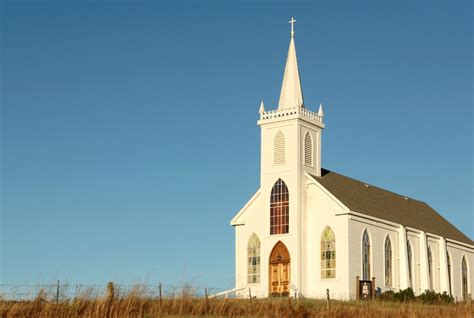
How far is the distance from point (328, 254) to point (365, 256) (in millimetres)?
3009

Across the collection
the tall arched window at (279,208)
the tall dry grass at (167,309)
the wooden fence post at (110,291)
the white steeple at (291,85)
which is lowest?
the tall dry grass at (167,309)

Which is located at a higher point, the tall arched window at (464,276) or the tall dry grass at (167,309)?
the tall arched window at (464,276)

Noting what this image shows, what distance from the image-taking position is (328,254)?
5625 centimetres

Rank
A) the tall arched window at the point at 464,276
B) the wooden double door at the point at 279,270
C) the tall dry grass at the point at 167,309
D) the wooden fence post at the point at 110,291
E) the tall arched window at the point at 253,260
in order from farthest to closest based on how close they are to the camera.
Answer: the tall arched window at the point at 464,276
the tall arched window at the point at 253,260
the wooden double door at the point at 279,270
the wooden fence post at the point at 110,291
the tall dry grass at the point at 167,309

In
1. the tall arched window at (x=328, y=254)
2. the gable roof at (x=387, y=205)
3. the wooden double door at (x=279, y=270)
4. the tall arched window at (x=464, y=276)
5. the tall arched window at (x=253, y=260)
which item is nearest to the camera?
the tall arched window at (x=328, y=254)

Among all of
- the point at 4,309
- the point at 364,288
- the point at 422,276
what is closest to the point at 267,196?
the point at 364,288

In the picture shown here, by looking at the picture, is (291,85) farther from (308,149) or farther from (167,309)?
(167,309)

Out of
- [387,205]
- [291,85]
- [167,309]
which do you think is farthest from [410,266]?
[167,309]

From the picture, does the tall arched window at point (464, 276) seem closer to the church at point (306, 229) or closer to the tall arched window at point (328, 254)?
the church at point (306, 229)

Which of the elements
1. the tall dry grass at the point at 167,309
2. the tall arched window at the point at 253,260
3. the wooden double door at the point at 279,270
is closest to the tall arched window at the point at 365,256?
the wooden double door at the point at 279,270

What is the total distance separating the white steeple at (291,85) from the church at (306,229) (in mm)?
70

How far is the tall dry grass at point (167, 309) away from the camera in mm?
30119

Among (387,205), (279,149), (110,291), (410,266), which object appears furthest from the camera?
(387,205)

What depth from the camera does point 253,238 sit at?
60.3 metres
